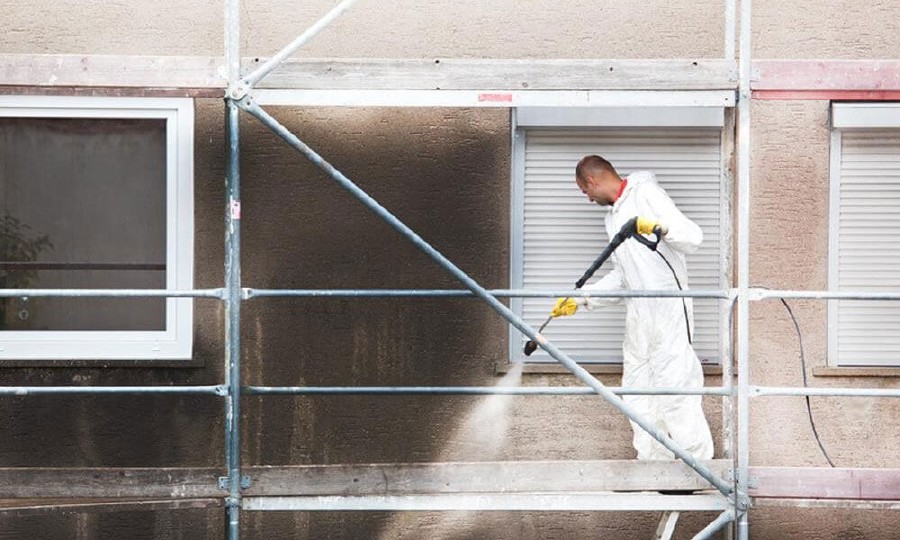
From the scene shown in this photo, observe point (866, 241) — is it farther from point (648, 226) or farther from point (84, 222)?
point (84, 222)

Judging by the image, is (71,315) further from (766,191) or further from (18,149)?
(766,191)

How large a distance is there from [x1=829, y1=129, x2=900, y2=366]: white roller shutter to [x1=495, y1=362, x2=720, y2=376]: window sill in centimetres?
28

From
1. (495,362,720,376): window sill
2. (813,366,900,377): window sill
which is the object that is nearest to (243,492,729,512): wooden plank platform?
(495,362,720,376): window sill

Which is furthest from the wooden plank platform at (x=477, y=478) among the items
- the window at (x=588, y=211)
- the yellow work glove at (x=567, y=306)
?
the window at (x=588, y=211)

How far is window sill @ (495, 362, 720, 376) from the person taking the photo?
699 centimetres

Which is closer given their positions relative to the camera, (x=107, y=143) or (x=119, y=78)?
(x=119, y=78)

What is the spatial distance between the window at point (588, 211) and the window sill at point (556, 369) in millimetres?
54

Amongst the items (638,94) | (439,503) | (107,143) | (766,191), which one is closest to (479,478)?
(439,503)

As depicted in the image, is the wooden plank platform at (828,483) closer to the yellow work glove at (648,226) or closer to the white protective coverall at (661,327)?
the white protective coverall at (661,327)

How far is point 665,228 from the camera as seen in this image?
5.98 meters

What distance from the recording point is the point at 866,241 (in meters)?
7.08

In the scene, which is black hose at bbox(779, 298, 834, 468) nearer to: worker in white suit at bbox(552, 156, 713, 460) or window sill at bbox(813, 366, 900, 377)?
window sill at bbox(813, 366, 900, 377)

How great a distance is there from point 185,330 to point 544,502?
2.34 m

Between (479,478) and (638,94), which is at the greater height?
(638,94)
